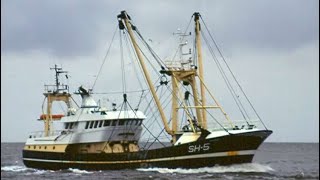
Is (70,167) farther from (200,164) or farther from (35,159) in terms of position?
(200,164)

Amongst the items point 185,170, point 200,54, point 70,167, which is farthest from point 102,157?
point 200,54

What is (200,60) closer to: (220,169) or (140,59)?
(140,59)

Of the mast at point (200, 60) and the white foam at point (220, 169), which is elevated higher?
the mast at point (200, 60)

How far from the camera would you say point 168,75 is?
171ft

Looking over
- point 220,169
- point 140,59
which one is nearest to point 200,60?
point 140,59

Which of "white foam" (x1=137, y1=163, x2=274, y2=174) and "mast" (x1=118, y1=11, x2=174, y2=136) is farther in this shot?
"mast" (x1=118, y1=11, x2=174, y2=136)

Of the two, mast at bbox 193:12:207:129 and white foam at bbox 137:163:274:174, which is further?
mast at bbox 193:12:207:129

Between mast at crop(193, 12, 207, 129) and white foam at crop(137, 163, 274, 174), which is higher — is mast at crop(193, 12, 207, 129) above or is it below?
above

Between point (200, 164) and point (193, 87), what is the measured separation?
7.40 metres

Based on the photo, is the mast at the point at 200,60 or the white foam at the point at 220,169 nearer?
the white foam at the point at 220,169

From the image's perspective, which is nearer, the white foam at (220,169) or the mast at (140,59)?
the white foam at (220,169)

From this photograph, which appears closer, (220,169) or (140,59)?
(220,169)

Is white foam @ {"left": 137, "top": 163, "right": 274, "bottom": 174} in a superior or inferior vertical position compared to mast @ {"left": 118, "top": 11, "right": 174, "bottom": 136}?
inferior

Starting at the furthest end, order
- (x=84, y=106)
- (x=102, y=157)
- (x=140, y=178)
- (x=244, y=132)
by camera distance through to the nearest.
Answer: (x=84, y=106), (x=102, y=157), (x=244, y=132), (x=140, y=178)
